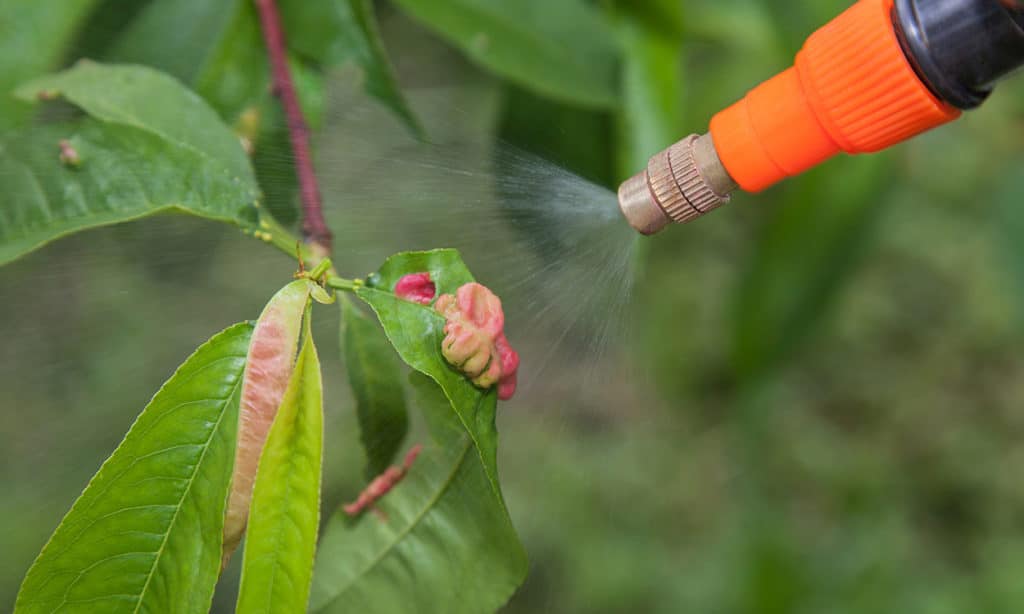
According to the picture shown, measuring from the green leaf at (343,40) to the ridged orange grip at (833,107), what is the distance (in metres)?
0.52

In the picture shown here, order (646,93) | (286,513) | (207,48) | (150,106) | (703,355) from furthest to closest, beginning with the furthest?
(703,355) < (646,93) < (207,48) < (150,106) < (286,513)

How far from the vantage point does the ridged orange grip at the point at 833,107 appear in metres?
0.75

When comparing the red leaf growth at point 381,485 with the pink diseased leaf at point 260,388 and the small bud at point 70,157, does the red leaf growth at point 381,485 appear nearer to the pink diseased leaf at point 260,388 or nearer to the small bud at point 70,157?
the pink diseased leaf at point 260,388

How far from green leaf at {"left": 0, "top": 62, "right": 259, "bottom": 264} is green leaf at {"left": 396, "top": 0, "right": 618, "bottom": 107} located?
43cm

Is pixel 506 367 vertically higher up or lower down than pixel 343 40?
lower down

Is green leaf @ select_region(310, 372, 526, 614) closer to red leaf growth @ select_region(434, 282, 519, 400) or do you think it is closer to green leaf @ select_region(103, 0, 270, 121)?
red leaf growth @ select_region(434, 282, 519, 400)

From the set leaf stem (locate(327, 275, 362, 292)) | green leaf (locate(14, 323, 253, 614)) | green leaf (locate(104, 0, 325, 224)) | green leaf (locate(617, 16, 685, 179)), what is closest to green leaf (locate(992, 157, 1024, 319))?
green leaf (locate(617, 16, 685, 179))

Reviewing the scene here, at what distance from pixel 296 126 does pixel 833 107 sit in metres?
0.63

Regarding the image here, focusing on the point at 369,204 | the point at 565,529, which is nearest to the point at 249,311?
the point at 369,204

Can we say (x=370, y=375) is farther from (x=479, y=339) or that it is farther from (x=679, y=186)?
(x=679, y=186)

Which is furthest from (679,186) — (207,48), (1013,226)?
(1013,226)

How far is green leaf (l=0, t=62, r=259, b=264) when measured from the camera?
0.83 m

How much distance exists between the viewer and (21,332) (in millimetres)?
954

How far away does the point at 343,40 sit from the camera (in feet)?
3.98
